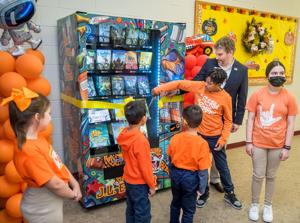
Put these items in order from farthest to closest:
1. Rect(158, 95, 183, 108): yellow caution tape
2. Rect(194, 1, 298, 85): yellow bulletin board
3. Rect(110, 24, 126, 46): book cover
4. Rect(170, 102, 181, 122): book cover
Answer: Rect(194, 1, 298, 85): yellow bulletin board → Rect(170, 102, 181, 122): book cover → Rect(158, 95, 183, 108): yellow caution tape → Rect(110, 24, 126, 46): book cover

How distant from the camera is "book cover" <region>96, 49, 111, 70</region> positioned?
2424mm

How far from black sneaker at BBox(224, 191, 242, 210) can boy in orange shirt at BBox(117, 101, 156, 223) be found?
1.07m

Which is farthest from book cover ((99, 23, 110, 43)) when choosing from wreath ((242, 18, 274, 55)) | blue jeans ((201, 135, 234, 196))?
wreath ((242, 18, 274, 55))

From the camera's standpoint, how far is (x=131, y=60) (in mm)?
2588

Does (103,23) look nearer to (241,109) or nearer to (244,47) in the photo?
(241,109)

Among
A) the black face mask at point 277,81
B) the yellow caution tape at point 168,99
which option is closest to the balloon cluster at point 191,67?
the yellow caution tape at point 168,99

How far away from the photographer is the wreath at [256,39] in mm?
4094

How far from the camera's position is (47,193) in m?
1.48

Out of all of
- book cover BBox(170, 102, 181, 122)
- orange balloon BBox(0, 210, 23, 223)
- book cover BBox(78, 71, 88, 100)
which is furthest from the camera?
book cover BBox(170, 102, 181, 122)

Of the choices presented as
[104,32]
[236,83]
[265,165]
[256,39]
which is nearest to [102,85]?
[104,32]

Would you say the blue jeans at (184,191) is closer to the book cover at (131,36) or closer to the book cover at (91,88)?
the book cover at (91,88)

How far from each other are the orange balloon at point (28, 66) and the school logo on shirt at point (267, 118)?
5.72 ft

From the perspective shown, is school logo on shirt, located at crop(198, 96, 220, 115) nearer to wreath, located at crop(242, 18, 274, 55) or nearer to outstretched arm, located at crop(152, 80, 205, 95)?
outstretched arm, located at crop(152, 80, 205, 95)

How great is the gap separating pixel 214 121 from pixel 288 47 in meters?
3.09
